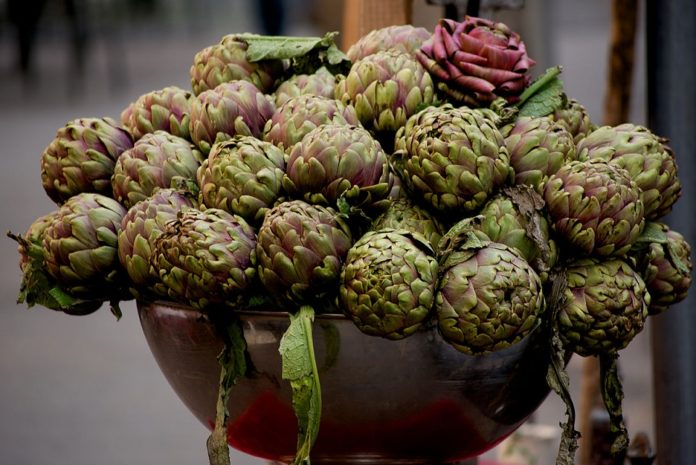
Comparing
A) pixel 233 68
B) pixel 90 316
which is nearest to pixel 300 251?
pixel 233 68

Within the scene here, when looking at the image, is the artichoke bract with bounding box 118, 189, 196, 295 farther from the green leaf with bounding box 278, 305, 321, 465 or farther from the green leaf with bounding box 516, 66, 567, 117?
the green leaf with bounding box 516, 66, 567, 117

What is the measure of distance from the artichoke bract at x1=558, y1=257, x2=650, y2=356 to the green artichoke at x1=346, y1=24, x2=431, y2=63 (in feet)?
1.07

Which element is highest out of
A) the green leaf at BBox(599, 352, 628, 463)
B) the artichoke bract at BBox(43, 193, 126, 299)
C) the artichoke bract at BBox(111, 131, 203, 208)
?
the artichoke bract at BBox(111, 131, 203, 208)

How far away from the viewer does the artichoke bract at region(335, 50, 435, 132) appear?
0.99 metres

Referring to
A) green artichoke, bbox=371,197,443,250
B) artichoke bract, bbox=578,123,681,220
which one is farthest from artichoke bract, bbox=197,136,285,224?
artichoke bract, bbox=578,123,681,220

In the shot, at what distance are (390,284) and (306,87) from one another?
31 cm

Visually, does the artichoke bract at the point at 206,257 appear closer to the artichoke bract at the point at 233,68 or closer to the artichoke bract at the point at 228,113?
the artichoke bract at the point at 228,113

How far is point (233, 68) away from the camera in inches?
42.1

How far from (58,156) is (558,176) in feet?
1.72

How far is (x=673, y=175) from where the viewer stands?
3.23ft

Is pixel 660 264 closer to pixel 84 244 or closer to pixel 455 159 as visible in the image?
pixel 455 159

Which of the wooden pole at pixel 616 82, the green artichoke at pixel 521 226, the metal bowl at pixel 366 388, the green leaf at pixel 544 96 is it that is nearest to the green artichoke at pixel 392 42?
the green leaf at pixel 544 96

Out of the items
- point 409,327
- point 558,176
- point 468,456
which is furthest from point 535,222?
point 468,456

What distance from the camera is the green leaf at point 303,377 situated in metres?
0.83
